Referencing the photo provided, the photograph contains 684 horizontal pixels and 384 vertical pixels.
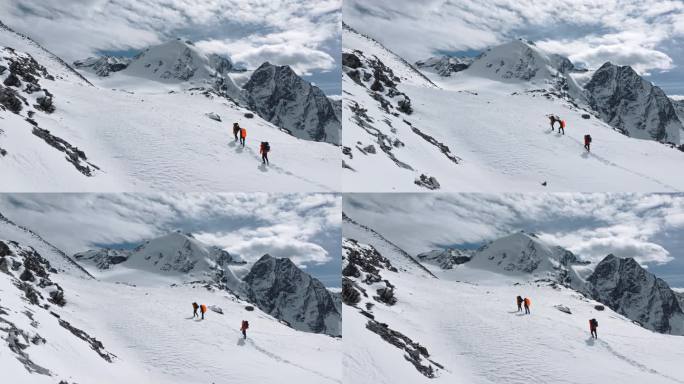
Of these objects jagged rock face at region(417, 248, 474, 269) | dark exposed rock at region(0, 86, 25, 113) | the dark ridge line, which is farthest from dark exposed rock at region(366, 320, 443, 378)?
dark exposed rock at region(0, 86, 25, 113)

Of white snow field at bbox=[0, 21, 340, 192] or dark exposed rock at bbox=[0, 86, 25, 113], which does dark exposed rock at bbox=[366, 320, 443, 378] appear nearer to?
white snow field at bbox=[0, 21, 340, 192]

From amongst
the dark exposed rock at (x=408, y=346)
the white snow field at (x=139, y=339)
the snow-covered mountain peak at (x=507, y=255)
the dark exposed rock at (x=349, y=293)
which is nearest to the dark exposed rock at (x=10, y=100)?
the white snow field at (x=139, y=339)

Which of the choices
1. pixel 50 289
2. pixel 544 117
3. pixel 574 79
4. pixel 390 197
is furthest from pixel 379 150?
pixel 574 79

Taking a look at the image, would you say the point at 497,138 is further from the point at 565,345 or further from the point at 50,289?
the point at 50,289

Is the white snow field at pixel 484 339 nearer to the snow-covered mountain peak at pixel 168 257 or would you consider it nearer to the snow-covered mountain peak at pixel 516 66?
the snow-covered mountain peak at pixel 168 257

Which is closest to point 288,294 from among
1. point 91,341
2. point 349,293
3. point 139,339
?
point 139,339
